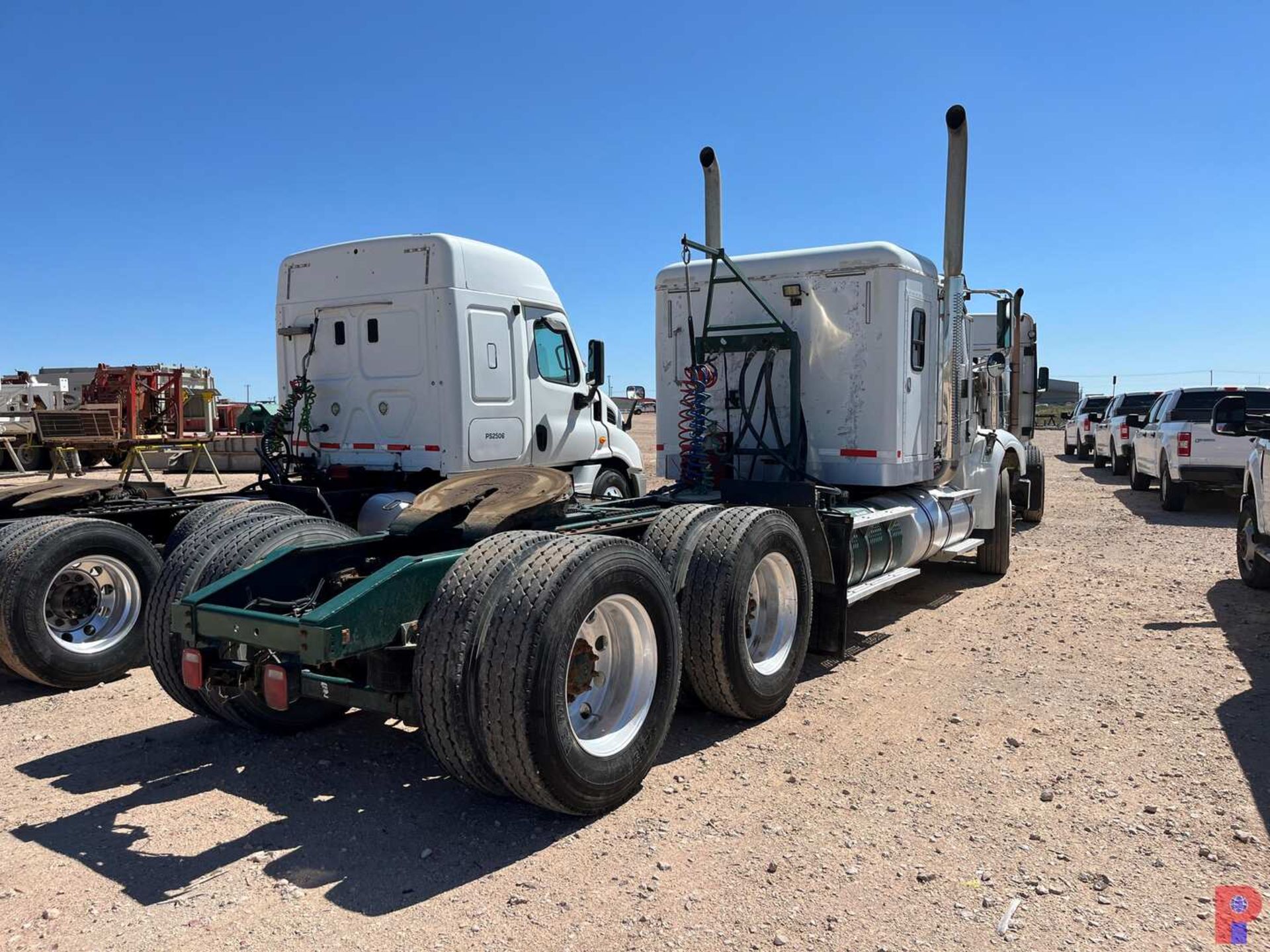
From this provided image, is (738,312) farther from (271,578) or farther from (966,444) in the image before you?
(271,578)

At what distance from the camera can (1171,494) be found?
14375 millimetres

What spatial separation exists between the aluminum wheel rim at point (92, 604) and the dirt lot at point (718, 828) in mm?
336

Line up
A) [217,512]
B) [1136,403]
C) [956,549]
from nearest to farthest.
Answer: [217,512] < [956,549] < [1136,403]

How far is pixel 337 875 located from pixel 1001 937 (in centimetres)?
237

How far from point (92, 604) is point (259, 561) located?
2.26 meters

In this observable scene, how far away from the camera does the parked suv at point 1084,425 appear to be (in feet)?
83.1

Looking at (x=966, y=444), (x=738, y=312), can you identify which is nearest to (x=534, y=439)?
(x=738, y=312)

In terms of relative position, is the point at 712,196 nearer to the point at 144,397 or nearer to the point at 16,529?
the point at 16,529

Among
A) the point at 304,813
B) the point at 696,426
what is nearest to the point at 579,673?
the point at 304,813

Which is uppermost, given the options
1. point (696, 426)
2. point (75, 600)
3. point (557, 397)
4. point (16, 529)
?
point (557, 397)

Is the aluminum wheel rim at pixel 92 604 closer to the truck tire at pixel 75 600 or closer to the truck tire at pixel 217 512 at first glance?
the truck tire at pixel 75 600

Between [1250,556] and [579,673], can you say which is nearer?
[579,673]

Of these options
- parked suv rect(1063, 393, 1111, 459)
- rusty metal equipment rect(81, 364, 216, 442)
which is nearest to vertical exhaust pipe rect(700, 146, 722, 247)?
rusty metal equipment rect(81, 364, 216, 442)

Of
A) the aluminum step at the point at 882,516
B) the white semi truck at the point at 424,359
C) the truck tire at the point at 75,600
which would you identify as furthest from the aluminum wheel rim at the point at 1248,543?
the truck tire at the point at 75,600
